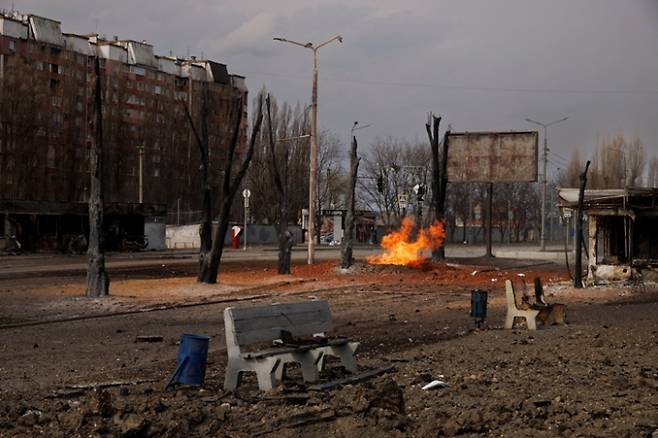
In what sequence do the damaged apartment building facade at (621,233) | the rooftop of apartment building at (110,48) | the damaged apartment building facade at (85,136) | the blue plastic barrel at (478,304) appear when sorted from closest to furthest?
the blue plastic barrel at (478,304)
the damaged apartment building facade at (621,233)
the damaged apartment building facade at (85,136)
the rooftop of apartment building at (110,48)

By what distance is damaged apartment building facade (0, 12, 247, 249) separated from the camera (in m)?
52.8

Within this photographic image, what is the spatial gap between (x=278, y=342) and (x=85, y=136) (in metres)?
83.6

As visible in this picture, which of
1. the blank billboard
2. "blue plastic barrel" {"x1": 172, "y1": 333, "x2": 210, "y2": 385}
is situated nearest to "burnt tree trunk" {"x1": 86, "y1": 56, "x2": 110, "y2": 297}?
"blue plastic barrel" {"x1": 172, "y1": 333, "x2": 210, "y2": 385}

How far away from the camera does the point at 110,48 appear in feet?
385

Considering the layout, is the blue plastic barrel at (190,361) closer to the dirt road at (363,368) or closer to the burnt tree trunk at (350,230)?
the dirt road at (363,368)

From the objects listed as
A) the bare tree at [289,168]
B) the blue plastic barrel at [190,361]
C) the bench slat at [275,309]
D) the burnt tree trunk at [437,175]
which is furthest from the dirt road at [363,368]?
the bare tree at [289,168]

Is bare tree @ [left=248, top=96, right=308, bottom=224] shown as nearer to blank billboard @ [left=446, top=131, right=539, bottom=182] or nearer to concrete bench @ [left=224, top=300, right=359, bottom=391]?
blank billboard @ [left=446, top=131, right=539, bottom=182]

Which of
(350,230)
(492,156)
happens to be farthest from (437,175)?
(350,230)

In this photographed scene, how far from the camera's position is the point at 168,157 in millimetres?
93500

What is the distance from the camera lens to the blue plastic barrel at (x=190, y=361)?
31.4ft

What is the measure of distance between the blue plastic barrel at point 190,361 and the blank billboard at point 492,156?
1530 inches

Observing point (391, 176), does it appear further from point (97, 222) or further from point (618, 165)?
point (97, 222)

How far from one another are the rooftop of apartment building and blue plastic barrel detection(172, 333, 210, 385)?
7701 centimetres

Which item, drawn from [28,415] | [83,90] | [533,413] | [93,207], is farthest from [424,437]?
[83,90]
